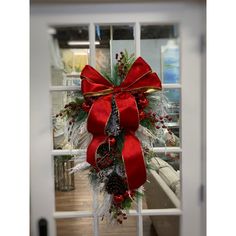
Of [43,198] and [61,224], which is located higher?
[43,198]

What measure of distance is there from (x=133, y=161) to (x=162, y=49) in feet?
1.88

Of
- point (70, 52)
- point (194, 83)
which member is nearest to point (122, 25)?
point (70, 52)

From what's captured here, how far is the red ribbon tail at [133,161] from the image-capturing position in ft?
4.46

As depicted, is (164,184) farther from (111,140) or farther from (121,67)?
(121,67)

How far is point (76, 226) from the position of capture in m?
1.67

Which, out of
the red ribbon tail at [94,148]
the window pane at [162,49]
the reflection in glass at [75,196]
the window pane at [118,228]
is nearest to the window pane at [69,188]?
the reflection in glass at [75,196]

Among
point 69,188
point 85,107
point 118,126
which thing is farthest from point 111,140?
point 69,188

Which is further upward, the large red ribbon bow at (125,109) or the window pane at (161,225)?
the large red ribbon bow at (125,109)

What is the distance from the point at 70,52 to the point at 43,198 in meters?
0.70

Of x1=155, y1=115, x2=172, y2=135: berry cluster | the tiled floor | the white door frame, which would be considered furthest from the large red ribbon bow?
the tiled floor

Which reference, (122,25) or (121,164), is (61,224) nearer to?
(121,164)

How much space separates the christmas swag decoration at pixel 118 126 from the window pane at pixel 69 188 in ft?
0.54

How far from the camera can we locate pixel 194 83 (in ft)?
5.32

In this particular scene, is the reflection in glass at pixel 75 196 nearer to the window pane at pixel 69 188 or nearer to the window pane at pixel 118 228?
the window pane at pixel 69 188
